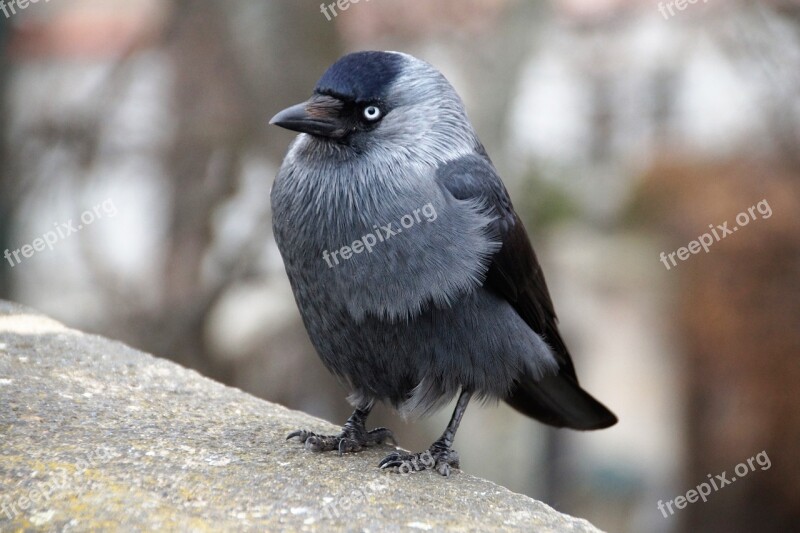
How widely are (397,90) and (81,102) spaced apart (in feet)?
16.6

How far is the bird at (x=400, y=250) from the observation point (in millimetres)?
3635

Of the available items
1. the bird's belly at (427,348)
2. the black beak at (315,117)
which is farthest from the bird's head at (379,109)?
the bird's belly at (427,348)

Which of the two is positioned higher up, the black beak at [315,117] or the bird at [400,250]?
the black beak at [315,117]

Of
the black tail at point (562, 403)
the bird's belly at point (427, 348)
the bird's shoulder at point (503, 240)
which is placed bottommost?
the black tail at point (562, 403)

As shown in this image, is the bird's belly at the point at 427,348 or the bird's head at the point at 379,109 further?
the bird's head at the point at 379,109

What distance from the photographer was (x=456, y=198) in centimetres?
383

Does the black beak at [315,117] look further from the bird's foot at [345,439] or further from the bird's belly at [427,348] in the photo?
the bird's foot at [345,439]

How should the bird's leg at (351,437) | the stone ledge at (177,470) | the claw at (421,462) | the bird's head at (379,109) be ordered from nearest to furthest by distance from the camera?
1. the stone ledge at (177,470)
2. the claw at (421,462)
3. the bird's leg at (351,437)
4. the bird's head at (379,109)

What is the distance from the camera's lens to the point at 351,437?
3.88 metres

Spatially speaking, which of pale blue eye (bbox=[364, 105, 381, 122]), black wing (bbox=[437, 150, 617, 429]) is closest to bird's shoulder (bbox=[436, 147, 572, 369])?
black wing (bbox=[437, 150, 617, 429])

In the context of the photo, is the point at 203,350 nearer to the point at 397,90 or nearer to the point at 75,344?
the point at 75,344

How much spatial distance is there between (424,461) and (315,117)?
137cm

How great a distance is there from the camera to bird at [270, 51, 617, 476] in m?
3.63

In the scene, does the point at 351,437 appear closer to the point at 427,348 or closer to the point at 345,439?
the point at 345,439
